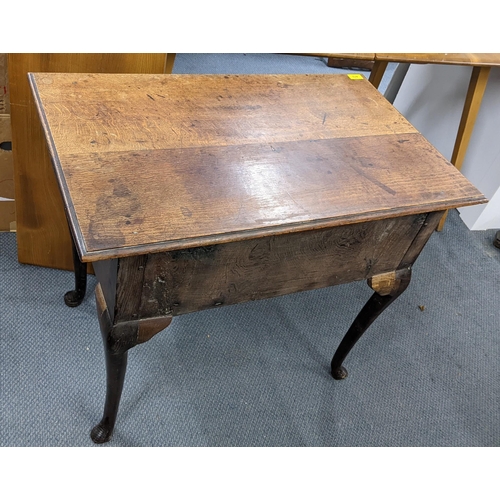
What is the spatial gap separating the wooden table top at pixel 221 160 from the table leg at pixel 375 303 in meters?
0.21

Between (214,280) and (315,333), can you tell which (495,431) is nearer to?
(315,333)

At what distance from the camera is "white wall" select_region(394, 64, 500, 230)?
1.88m

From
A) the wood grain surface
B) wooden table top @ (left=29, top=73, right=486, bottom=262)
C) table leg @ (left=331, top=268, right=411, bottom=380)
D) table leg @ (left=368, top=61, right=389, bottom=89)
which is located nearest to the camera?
wooden table top @ (left=29, top=73, right=486, bottom=262)

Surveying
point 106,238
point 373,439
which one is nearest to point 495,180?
point 373,439

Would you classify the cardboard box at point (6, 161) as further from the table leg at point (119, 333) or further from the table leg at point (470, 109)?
the table leg at point (470, 109)

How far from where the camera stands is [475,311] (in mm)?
1710

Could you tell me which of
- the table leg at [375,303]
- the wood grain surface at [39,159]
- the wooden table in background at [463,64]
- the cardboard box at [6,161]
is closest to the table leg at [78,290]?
the wood grain surface at [39,159]

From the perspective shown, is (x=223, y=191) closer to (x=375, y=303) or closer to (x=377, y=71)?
(x=375, y=303)

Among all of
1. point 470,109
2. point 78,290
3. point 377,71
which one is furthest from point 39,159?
point 470,109

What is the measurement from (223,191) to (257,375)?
705 millimetres

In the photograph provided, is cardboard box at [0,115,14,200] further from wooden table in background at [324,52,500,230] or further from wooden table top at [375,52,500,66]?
wooden table top at [375,52,500,66]

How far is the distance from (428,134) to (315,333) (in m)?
1.14

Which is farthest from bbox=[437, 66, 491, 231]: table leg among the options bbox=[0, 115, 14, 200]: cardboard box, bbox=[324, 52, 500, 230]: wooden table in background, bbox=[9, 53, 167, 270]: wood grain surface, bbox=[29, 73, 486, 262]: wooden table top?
bbox=[0, 115, 14, 200]: cardboard box

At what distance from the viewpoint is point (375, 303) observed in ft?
3.86
